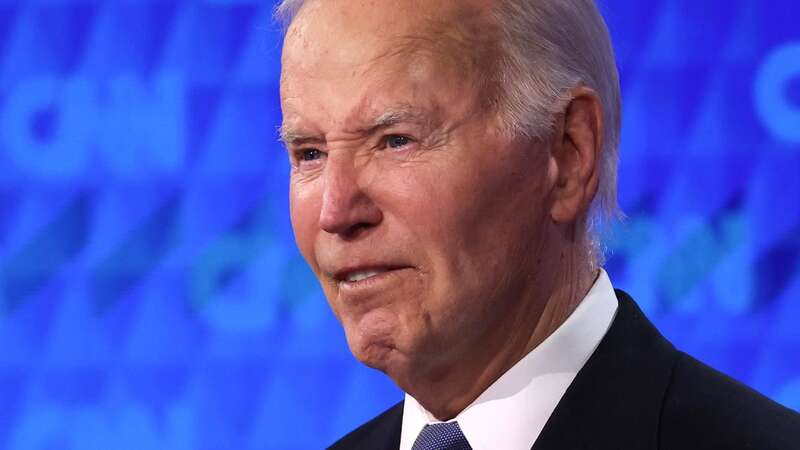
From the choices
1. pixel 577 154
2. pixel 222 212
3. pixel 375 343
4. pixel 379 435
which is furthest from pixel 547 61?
pixel 222 212

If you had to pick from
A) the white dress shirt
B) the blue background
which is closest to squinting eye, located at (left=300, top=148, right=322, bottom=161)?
the white dress shirt

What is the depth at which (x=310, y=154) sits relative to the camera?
1.81m

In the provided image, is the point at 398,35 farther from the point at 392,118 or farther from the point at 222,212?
the point at 222,212

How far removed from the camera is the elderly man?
5.56 ft

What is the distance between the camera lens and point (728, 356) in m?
3.01

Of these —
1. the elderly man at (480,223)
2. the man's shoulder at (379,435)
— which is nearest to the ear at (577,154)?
the elderly man at (480,223)

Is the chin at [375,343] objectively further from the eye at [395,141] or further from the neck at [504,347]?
the eye at [395,141]

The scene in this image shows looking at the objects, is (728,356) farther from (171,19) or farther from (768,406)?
(171,19)

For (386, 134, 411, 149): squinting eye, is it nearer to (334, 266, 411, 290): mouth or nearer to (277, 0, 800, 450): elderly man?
(277, 0, 800, 450): elderly man

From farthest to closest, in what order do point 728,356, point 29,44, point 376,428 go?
point 29,44, point 728,356, point 376,428

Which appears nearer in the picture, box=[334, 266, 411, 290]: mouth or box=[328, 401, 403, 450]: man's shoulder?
box=[334, 266, 411, 290]: mouth

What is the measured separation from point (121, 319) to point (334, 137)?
1.56 metres

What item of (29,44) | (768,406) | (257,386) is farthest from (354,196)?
(29,44)

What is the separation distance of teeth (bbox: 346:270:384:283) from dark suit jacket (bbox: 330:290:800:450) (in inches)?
11.9
